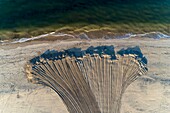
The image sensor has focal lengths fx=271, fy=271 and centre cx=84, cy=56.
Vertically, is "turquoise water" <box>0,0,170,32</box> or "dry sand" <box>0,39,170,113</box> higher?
"turquoise water" <box>0,0,170,32</box>

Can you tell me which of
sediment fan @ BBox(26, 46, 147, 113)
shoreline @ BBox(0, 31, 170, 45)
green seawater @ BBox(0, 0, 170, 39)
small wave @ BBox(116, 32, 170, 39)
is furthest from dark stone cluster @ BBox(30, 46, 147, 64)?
green seawater @ BBox(0, 0, 170, 39)

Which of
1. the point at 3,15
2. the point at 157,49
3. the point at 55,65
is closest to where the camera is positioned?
the point at 55,65

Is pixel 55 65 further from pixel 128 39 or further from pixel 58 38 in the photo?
pixel 128 39

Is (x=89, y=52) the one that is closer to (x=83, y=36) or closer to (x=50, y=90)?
(x=83, y=36)

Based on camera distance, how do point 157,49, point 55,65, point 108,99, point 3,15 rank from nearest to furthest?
point 108,99
point 55,65
point 157,49
point 3,15

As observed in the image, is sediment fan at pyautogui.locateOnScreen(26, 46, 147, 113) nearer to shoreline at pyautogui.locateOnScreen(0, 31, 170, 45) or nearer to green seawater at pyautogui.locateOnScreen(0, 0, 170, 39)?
shoreline at pyautogui.locateOnScreen(0, 31, 170, 45)

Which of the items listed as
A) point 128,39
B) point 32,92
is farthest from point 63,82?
point 128,39

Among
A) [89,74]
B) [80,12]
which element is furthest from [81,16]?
[89,74]

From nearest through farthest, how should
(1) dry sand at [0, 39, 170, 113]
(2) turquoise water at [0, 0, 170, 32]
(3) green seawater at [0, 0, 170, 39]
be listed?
(1) dry sand at [0, 39, 170, 113] → (3) green seawater at [0, 0, 170, 39] → (2) turquoise water at [0, 0, 170, 32]
